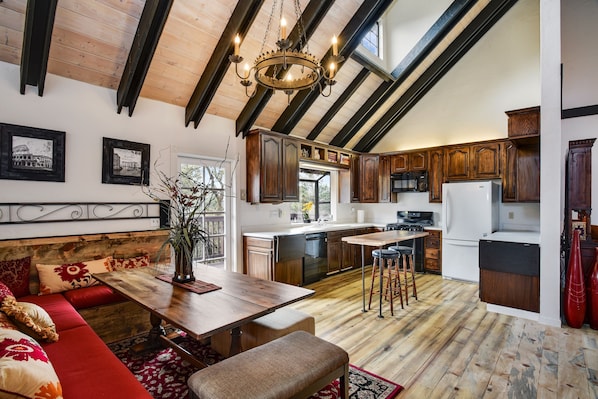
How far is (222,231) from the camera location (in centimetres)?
448

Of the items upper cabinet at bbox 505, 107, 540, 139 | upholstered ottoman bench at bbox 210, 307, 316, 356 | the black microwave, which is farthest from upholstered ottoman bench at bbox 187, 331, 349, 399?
the black microwave

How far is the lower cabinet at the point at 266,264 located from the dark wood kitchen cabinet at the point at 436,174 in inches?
114

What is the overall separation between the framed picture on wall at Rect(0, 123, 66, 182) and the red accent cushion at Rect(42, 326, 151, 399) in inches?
68.8

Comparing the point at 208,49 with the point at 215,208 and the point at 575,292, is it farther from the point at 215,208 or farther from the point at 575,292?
the point at 575,292

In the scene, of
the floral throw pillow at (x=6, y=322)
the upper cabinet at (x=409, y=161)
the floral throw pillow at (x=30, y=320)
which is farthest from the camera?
the upper cabinet at (x=409, y=161)

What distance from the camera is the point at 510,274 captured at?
3533mm

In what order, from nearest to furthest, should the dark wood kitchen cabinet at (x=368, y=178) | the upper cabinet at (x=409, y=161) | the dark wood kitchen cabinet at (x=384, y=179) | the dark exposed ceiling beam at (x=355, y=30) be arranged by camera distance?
the dark exposed ceiling beam at (x=355, y=30)
the upper cabinet at (x=409, y=161)
the dark wood kitchen cabinet at (x=384, y=179)
the dark wood kitchen cabinet at (x=368, y=178)

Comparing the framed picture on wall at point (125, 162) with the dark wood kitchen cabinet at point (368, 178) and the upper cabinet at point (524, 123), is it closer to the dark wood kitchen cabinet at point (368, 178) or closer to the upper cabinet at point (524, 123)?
the dark wood kitchen cabinet at point (368, 178)

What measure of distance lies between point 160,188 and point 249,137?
60.4 inches

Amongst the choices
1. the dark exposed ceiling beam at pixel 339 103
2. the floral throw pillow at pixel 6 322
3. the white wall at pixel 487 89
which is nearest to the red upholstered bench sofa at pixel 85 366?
the floral throw pillow at pixel 6 322

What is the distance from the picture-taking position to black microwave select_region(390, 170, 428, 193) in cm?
582

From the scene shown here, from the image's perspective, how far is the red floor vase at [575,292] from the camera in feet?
10.1

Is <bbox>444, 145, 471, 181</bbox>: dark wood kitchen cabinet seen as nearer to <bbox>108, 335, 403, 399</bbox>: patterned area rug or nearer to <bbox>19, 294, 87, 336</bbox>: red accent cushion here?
<bbox>108, 335, 403, 399</bbox>: patterned area rug

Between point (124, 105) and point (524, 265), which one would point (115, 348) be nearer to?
point (124, 105)
